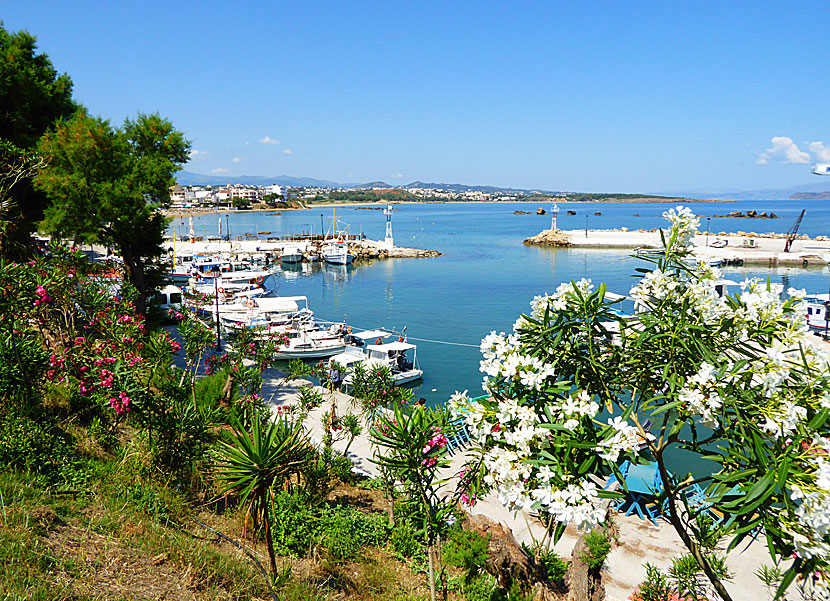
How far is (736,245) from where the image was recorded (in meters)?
64.4

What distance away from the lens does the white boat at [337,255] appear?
188ft

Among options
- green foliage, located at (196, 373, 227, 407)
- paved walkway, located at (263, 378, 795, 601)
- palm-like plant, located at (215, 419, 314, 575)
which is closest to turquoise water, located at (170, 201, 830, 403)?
green foliage, located at (196, 373, 227, 407)

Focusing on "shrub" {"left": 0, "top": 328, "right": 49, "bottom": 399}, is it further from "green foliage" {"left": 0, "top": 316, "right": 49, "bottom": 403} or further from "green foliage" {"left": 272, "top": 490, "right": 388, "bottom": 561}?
"green foliage" {"left": 272, "top": 490, "right": 388, "bottom": 561}

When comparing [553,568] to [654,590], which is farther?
[553,568]

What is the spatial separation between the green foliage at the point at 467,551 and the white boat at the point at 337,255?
168ft

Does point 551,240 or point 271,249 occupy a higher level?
point 551,240

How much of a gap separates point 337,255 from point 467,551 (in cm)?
5237

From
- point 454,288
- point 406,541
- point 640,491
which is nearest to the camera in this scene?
point 406,541

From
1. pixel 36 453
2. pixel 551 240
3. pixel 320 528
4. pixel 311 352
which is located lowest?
pixel 311 352

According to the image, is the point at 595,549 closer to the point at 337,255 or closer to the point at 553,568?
the point at 553,568

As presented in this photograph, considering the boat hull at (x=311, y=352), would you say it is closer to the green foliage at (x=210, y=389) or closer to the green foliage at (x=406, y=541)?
the green foliage at (x=210, y=389)

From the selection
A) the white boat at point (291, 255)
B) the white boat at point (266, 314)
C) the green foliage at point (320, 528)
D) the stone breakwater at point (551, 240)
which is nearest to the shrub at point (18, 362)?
the green foliage at point (320, 528)

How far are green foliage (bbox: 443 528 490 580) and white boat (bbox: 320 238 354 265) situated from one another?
51.1m

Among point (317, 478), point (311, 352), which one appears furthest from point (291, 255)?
point (317, 478)
